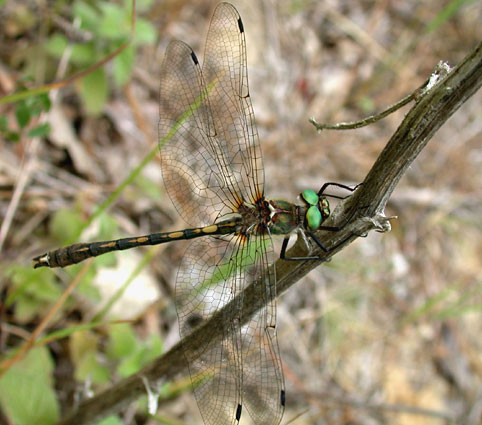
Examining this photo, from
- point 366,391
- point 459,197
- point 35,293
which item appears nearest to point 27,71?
point 35,293

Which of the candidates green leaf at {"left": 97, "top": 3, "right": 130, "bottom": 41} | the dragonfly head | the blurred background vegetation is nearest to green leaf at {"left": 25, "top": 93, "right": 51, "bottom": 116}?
the blurred background vegetation

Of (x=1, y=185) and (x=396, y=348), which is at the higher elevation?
(x=1, y=185)

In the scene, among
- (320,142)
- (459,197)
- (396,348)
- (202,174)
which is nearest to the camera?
(202,174)

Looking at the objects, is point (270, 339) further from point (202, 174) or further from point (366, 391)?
point (366, 391)

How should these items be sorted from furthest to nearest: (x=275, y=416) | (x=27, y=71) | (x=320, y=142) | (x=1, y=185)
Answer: (x=320, y=142)
(x=27, y=71)
(x=1, y=185)
(x=275, y=416)

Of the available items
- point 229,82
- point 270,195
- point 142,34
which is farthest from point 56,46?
point 270,195

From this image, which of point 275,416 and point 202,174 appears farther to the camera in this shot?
point 202,174

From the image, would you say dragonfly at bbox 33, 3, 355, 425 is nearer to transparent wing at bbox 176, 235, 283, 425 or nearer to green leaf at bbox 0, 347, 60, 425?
transparent wing at bbox 176, 235, 283, 425
